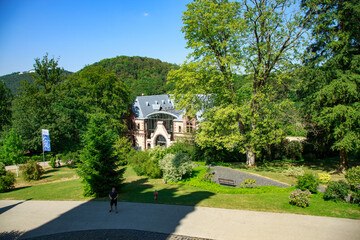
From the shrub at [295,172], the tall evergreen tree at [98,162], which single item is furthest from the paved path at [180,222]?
the shrub at [295,172]

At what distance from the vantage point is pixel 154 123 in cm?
4362

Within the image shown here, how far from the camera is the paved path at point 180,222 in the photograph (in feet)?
28.2

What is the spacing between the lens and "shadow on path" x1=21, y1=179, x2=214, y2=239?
9.67 metres

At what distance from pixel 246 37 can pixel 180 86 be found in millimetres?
7391

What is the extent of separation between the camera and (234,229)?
8977 mm

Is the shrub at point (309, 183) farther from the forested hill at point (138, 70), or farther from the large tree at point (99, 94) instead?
the forested hill at point (138, 70)

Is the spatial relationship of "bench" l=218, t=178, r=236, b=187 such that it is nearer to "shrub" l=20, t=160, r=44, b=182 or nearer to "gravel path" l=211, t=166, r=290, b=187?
"gravel path" l=211, t=166, r=290, b=187

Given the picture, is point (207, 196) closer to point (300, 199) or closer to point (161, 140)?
point (300, 199)

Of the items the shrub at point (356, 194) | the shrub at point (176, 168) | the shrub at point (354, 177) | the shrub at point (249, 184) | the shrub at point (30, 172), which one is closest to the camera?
the shrub at point (356, 194)

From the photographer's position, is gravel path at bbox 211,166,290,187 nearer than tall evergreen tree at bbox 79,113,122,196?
No

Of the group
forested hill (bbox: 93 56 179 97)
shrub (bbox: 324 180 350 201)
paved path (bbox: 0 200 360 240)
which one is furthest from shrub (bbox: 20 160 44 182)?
forested hill (bbox: 93 56 179 97)

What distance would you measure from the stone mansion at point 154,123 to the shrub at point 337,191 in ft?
86.5

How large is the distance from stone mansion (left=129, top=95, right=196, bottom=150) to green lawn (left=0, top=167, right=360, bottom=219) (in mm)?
19760

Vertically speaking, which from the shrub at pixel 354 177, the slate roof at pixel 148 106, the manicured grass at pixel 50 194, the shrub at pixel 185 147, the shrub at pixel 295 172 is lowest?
the manicured grass at pixel 50 194
